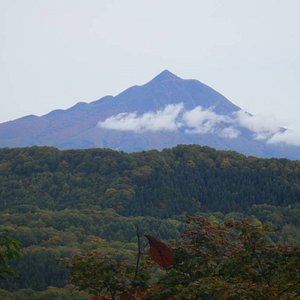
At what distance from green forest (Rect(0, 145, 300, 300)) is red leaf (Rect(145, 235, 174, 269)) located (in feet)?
236

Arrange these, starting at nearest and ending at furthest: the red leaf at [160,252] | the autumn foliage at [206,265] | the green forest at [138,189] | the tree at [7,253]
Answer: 1. the red leaf at [160,252]
2. the tree at [7,253]
3. the autumn foliage at [206,265]
4. the green forest at [138,189]

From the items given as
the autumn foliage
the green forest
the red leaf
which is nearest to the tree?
the autumn foliage

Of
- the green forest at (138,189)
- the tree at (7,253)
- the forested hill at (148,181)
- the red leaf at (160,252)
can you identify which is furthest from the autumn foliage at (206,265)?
the forested hill at (148,181)

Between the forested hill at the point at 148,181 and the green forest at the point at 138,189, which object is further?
the forested hill at the point at 148,181

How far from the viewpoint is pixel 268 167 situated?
10488 centimetres

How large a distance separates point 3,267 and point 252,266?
A: 4778 millimetres

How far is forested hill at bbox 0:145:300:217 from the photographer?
331 ft

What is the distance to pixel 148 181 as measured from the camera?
108m

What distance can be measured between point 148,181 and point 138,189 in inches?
125

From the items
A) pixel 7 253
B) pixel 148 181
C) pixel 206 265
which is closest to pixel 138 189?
pixel 148 181

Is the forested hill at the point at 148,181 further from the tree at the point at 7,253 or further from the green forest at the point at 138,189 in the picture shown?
the tree at the point at 7,253

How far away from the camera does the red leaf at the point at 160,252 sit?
271cm

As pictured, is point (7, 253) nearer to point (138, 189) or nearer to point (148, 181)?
point (138, 189)

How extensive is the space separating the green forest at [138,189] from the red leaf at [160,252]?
2826 inches
